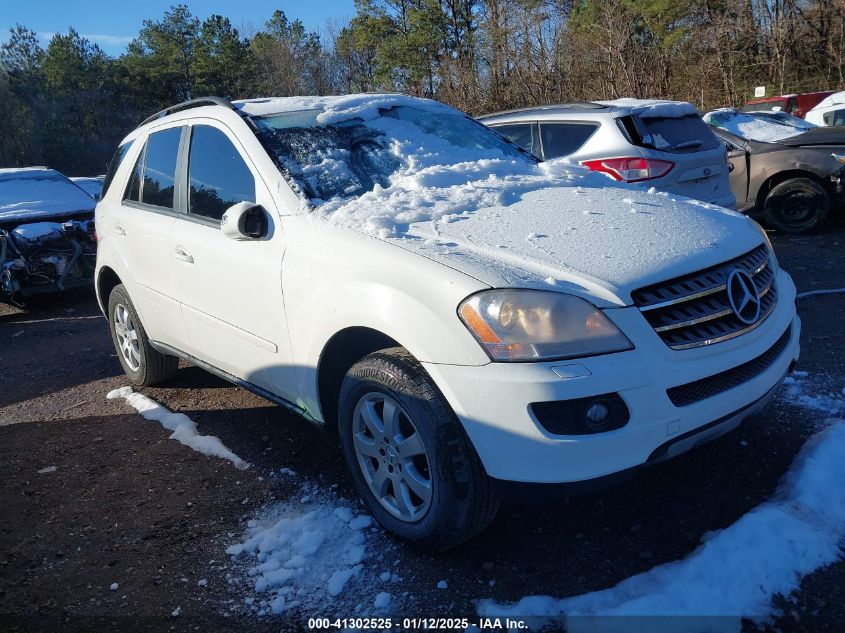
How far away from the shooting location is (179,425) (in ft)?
14.1

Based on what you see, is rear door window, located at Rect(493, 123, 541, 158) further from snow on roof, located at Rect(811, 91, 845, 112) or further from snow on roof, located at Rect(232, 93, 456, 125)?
snow on roof, located at Rect(811, 91, 845, 112)

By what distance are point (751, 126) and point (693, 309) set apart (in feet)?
26.8

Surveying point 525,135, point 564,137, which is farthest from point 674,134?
point 525,135

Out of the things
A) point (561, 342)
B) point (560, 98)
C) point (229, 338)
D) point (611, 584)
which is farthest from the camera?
point (560, 98)

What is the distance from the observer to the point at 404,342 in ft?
8.20

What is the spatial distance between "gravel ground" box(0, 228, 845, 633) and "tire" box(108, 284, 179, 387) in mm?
297

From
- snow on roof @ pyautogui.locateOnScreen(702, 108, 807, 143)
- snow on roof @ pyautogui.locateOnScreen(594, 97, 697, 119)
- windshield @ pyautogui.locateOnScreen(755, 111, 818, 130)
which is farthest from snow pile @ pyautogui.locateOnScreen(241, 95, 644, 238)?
windshield @ pyautogui.locateOnScreen(755, 111, 818, 130)

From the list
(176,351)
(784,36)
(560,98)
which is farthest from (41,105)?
(176,351)

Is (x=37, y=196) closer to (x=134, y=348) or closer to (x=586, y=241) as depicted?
(x=134, y=348)

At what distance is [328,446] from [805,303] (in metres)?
3.98

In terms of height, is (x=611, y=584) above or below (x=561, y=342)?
below

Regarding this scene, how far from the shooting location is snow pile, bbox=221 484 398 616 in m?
2.52

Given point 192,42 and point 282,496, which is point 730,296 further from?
point 192,42

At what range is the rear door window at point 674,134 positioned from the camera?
668 cm
